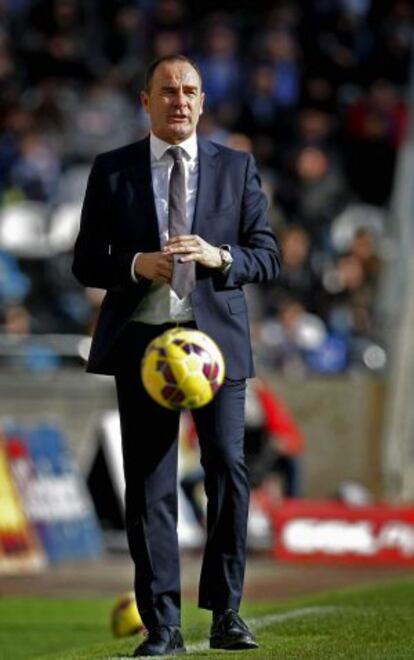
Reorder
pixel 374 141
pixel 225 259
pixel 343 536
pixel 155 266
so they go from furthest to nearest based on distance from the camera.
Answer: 1. pixel 374 141
2. pixel 343 536
3. pixel 225 259
4. pixel 155 266

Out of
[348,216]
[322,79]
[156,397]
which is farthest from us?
[322,79]

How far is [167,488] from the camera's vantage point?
8719mm

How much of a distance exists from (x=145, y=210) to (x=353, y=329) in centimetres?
1339

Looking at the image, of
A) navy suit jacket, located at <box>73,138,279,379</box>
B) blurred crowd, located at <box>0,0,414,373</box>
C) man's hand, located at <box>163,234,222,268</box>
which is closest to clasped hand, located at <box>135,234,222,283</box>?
man's hand, located at <box>163,234,222,268</box>

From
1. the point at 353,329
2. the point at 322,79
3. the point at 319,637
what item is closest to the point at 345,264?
the point at 353,329

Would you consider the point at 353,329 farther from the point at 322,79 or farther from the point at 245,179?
the point at 245,179

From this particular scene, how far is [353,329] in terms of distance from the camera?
2189 centimetres

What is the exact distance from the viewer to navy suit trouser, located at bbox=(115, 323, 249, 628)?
864cm

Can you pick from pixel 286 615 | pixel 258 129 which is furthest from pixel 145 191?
pixel 258 129

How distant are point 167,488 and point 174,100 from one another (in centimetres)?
163

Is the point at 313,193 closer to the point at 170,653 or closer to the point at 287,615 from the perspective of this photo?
the point at 287,615

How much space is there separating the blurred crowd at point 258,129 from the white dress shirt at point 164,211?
11933mm

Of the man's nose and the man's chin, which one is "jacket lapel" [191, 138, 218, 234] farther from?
the man's nose

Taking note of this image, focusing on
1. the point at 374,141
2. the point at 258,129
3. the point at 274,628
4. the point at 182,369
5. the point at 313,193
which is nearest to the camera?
the point at 182,369
